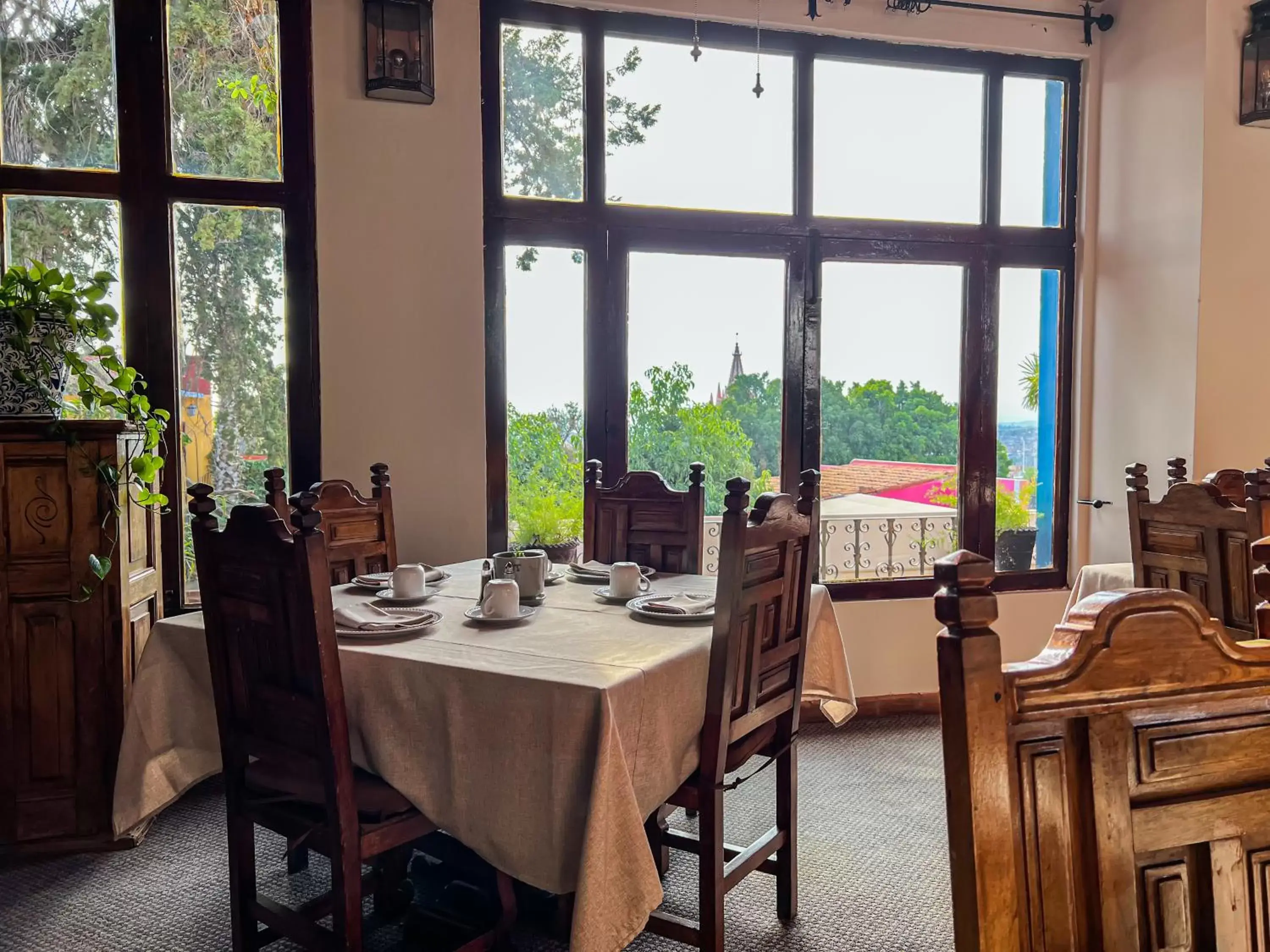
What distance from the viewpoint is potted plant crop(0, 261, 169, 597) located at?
261cm

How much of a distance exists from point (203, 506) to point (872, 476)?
2867 mm

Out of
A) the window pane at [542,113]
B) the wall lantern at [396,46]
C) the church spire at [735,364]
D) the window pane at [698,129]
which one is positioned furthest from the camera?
the church spire at [735,364]

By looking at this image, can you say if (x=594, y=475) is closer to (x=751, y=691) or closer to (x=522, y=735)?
(x=751, y=691)

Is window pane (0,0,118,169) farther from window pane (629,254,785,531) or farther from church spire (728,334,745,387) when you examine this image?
church spire (728,334,745,387)

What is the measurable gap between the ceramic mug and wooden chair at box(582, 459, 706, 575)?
56 cm

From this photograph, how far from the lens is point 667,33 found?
366 centimetres

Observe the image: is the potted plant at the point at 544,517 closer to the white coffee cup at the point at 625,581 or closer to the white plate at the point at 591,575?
the white plate at the point at 591,575

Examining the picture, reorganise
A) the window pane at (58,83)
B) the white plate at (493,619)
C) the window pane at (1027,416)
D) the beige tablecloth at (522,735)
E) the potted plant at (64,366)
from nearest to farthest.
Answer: the beige tablecloth at (522,735)
the white plate at (493,619)
the potted plant at (64,366)
the window pane at (58,83)
the window pane at (1027,416)

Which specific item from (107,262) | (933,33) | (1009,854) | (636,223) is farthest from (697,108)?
(1009,854)

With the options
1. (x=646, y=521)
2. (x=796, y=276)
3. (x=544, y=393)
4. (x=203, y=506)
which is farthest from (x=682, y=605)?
(x=796, y=276)

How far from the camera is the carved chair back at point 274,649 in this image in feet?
5.43

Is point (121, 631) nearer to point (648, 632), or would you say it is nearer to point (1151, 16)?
point (648, 632)

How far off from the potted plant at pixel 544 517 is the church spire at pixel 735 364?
0.78 m

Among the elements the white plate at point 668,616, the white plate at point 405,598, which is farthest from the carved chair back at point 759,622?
the white plate at point 405,598
